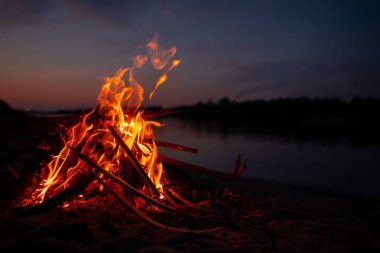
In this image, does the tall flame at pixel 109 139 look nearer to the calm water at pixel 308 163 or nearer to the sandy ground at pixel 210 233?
the sandy ground at pixel 210 233

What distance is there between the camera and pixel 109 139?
4305 millimetres

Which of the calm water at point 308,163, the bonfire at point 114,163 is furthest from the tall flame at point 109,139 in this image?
the calm water at point 308,163

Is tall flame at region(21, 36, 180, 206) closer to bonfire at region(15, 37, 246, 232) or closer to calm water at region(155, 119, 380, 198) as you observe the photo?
bonfire at region(15, 37, 246, 232)

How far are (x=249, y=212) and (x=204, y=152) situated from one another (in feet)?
34.8

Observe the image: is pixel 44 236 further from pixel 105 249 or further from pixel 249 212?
pixel 249 212

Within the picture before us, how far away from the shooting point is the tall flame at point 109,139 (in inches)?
159

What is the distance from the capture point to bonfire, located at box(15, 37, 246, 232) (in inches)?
150

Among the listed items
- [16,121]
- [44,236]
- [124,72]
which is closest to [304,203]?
[124,72]

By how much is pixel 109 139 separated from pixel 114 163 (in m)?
0.34

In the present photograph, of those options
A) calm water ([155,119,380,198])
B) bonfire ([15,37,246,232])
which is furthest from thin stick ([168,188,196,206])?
calm water ([155,119,380,198])

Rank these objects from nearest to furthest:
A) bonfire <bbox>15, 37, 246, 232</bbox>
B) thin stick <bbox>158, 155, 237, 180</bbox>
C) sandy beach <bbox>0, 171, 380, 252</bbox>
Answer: sandy beach <bbox>0, 171, 380, 252</bbox>, bonfire <bbox>15, 37, 246, 232</bbox>, thin stick <bbox>158, 155, 237, 180</bbox>

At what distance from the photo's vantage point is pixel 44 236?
2814 millimetres

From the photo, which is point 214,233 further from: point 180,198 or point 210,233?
point 180,198

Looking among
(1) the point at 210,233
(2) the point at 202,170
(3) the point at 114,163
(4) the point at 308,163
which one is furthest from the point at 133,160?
(4) the point at 308,163
